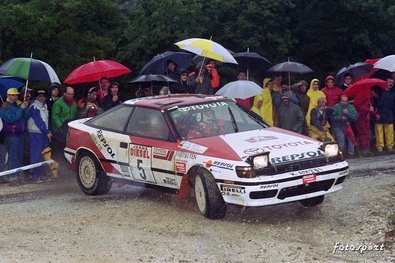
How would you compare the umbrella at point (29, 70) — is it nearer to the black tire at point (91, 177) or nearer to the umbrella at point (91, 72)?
the umbrella at point (91, 72)

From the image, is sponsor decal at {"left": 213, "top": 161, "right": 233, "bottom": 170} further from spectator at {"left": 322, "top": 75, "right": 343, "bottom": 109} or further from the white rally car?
spectator at {"left": 322, "top": 75, "right": 343, "bottom": 109}

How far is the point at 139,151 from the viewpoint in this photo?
10711mm

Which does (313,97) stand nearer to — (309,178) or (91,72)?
(91,72)

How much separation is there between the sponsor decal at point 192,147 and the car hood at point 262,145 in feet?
0.10

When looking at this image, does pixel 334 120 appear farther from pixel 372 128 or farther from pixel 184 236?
pixel 184 236

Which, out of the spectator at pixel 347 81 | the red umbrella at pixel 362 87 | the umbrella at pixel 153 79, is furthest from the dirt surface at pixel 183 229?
the spectator at pixel 347 81

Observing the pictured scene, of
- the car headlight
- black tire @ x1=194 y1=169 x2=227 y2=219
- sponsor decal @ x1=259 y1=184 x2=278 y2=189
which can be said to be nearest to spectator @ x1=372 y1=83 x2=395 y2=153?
the car headlight

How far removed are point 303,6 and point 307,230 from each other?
57.5 feet

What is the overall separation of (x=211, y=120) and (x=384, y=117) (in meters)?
6.30

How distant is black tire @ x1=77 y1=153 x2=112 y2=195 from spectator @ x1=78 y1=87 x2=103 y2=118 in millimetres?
1923

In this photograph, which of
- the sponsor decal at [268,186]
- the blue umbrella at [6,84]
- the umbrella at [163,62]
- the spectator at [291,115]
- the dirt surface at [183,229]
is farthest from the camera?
the umbrella at [163,62]

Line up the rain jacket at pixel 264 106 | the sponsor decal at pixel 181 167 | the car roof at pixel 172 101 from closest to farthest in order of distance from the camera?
1. the sponsor decal at pixel 181 167
2. the car roof at pixel 172 101
3. the rain jacket at pixel 264 106

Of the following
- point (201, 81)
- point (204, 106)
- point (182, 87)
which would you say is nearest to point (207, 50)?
point (201, 81)

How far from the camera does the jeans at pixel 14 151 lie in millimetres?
13117
